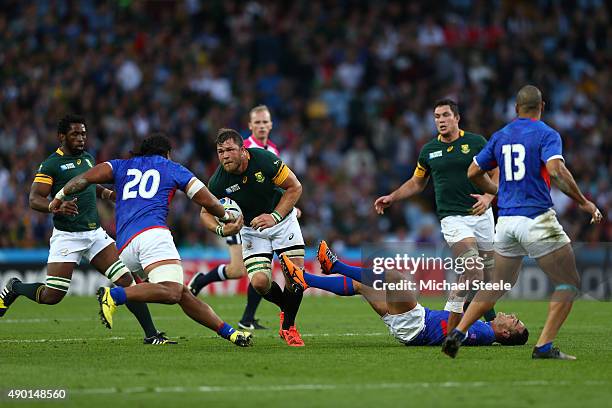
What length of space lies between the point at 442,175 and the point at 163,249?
377cm

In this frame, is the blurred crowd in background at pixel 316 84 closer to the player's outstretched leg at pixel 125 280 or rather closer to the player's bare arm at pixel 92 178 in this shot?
the player's outstretched leg at pixel 125 280

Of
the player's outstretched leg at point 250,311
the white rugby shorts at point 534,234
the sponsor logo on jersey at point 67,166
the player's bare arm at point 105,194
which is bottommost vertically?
the player's outstretched leg at point 250,311

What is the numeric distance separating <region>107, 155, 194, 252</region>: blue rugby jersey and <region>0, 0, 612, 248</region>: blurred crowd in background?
12.3 m

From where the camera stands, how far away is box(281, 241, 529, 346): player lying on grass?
38.2 ft

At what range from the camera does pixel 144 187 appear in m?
11.4

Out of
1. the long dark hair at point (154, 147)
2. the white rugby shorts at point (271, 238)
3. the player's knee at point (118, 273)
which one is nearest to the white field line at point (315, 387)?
the long dark hair at point (154, 147)

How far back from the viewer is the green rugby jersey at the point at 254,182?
1266 centimetres

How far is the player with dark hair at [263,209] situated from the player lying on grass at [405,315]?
0.39 meters

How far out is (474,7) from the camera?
A: 30.7m

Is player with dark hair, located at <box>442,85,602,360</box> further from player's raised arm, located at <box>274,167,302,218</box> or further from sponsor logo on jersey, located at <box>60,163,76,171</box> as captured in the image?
sponsor logo on jersey, located at <box>60,163,76,171</box>

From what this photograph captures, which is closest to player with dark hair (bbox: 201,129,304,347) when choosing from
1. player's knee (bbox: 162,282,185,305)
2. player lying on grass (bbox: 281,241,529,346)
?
player lying on grass (bbox: 281,241,529,346)

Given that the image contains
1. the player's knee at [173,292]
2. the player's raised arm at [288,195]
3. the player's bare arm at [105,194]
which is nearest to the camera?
the player's knee at [173,292]

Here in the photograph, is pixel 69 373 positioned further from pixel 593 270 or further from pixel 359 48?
pixel 359 48

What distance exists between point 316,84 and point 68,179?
15.9 metres
